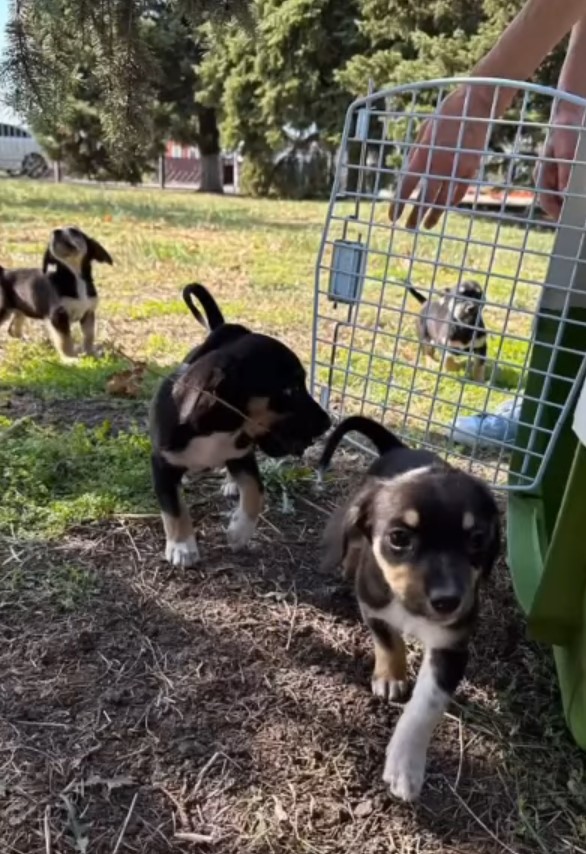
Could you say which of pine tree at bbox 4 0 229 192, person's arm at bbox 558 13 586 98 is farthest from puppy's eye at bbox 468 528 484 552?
pine tree at bbox 4 0 229 192

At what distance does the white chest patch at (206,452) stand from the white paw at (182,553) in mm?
216

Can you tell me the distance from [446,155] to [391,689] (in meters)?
1.35

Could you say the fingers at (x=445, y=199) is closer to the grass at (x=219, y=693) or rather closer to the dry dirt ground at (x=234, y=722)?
the grass at (x=219, y=693)

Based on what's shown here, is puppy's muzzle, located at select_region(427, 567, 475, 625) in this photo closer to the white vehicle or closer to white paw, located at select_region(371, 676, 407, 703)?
white paw, located at select_region(371, 676, 407, 703)

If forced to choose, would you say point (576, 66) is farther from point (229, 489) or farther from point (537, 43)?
point (229, 489)

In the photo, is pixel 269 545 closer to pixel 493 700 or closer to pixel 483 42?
pixel 493 700

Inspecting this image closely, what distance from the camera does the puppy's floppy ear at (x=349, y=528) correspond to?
6.72 ft

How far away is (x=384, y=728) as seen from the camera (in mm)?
2057

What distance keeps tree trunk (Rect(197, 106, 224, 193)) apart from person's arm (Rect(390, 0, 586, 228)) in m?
25.4

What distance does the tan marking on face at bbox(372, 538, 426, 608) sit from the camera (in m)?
1.82

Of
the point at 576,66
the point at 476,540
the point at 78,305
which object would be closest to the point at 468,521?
the point at 476,540

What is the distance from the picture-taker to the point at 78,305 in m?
5.18

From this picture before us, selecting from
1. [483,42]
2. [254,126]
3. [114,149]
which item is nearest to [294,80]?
[254,126]

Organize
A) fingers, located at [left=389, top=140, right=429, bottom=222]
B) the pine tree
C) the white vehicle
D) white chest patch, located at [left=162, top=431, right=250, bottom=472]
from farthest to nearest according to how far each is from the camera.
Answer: the white vehicle
the pine tree
white chest patch, located at [left=162, top=431, right=250, bottom=472]
fingers, located at [left=389, top=140, right=429, bottom=222]
